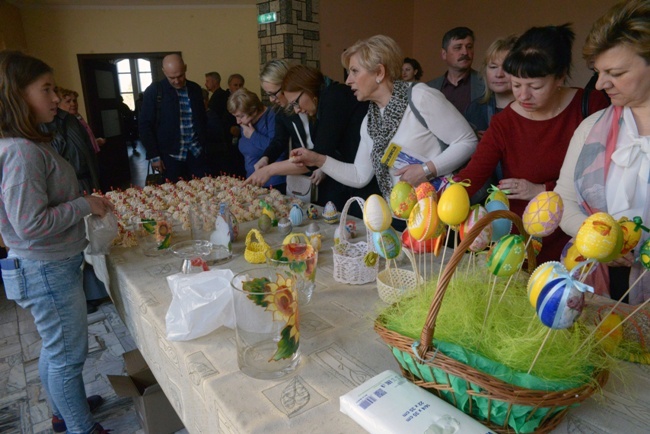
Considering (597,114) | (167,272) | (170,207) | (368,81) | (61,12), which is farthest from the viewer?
(61,12)

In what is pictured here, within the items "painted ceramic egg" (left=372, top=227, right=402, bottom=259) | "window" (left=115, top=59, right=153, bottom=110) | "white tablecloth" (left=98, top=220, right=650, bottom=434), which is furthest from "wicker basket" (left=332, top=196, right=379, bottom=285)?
"window" (left=115, top=59, right=153, bottom=110)

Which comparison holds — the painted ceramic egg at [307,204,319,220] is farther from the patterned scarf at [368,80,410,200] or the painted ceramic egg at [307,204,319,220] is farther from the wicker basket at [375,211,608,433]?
the wicker basket at [375,211,608,433]

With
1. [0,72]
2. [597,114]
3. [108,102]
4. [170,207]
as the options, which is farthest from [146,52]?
[597,114]

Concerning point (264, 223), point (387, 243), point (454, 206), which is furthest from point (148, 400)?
point (454, 206)

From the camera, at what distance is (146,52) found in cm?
687

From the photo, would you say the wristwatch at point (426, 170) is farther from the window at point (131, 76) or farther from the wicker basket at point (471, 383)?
the window at point (131, 76)

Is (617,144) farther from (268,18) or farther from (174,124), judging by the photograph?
(268,18)

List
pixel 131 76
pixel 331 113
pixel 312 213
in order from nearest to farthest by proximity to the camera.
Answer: pixel 312 213
pixel 331 113
pixel 131 76

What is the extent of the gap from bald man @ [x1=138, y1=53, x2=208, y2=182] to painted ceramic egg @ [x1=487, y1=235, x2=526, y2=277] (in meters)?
3.48

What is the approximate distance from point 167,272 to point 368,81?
1.15 metres

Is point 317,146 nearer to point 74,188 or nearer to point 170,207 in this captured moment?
point 170,207

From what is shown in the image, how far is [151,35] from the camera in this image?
6883 millimetres

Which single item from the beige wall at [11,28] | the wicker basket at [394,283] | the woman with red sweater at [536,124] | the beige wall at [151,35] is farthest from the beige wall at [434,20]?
the wicker basket at [394,283]

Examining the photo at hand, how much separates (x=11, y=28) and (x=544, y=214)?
23.6ft
